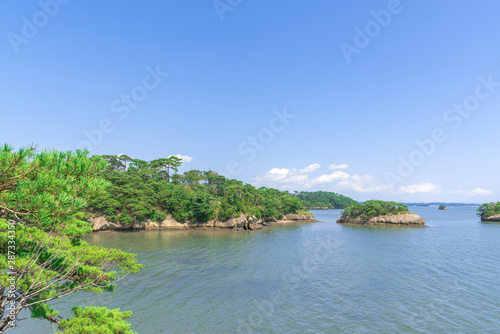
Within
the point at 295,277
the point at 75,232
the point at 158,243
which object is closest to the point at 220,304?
the point at 295,277

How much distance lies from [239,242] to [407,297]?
96.1 feet

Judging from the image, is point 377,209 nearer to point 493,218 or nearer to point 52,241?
point 493,218

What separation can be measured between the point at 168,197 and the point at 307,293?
49.1 metres

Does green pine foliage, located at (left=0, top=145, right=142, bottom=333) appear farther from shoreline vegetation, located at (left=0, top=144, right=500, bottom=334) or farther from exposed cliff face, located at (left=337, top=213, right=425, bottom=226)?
exposed cliff face, located at (left=337, top=213, right=425, bottom=226)

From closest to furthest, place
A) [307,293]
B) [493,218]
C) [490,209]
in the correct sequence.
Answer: [307,293] < [493,218] < [490,209]

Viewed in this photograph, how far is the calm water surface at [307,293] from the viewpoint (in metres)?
15.7

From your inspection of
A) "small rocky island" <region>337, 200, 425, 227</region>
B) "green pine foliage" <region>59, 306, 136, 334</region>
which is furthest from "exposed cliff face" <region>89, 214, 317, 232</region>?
"green pine foliage" <region>59, 306, 136, 334</region>

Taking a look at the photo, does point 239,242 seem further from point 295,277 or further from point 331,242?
point 295,277

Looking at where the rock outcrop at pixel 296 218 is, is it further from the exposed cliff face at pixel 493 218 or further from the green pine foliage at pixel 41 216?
the green pine foliage at pixel 41 216

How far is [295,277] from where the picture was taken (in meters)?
25.3

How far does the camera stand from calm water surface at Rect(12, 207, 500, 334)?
51.6 feet

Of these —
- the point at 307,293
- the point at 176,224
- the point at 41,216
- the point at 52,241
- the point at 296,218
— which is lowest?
the point at 307,293

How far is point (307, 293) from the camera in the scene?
20938mm

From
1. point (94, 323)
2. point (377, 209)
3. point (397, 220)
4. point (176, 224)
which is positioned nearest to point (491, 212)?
point (397, 220)
